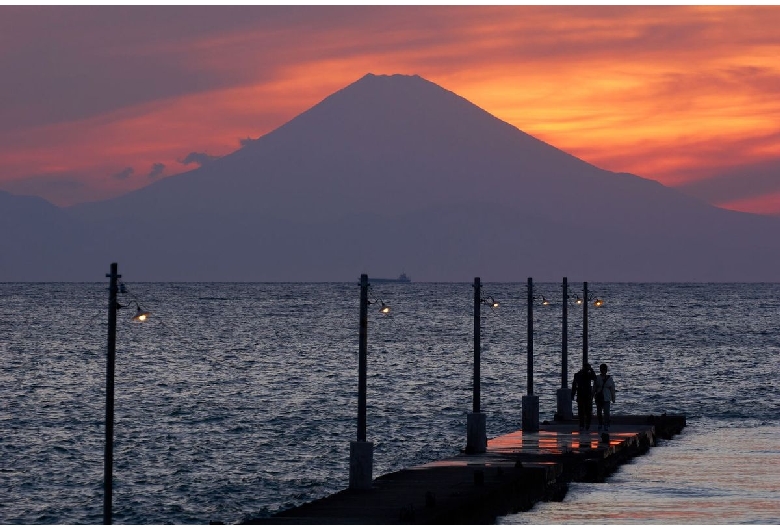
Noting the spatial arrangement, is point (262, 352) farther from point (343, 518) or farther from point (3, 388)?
point (343, 518)

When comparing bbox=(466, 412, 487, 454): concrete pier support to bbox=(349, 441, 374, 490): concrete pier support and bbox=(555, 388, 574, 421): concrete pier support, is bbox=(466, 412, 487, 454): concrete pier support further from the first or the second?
bbox=(555, 388, 574, 421): concrete pier support

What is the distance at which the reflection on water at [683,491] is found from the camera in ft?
101

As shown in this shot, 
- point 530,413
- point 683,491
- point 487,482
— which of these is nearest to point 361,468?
point 487,482

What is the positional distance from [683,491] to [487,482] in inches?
243

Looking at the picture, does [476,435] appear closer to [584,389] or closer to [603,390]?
[584,389]

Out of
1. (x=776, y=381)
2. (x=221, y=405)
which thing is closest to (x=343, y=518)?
(x=221, y=405)

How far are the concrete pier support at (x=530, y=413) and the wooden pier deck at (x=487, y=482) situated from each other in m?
0.41

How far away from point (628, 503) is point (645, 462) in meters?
9.77

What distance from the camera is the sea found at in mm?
36750

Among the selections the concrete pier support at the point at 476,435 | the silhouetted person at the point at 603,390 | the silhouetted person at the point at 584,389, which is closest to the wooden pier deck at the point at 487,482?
the concrete pier support at the point at 476,435

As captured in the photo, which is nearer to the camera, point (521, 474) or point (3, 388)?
point (521, 474)

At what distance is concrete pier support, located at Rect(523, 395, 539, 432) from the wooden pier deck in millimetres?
408

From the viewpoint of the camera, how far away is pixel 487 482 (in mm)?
31969

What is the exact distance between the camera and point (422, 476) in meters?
33.2
